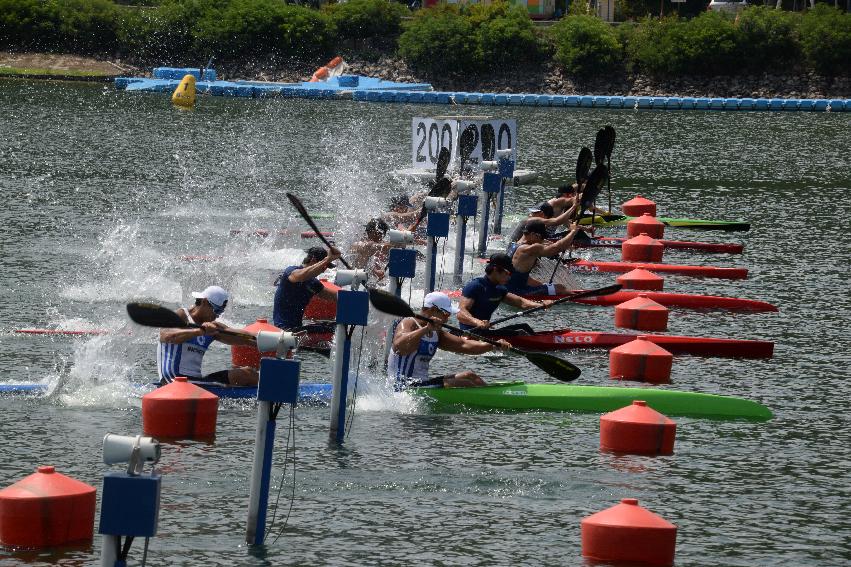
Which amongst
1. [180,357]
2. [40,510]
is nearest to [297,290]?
[180,357]

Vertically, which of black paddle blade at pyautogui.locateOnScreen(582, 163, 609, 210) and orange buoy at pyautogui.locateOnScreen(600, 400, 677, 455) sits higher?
black paddle blade at pyautogui.locateOnScreen(582, 163, 609, 210)

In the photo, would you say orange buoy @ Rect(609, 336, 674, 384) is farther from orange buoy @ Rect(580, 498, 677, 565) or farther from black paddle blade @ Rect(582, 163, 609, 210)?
orange buoy @ Rect(580, 498, 677, 565)

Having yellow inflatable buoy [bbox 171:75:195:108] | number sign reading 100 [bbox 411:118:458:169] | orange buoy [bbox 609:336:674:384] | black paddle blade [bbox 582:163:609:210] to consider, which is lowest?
orange buoy [bbox 609:336:674:384]

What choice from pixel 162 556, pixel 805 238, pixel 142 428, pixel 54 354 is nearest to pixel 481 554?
pixel 162 556

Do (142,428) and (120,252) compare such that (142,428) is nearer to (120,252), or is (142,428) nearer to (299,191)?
(120,252)

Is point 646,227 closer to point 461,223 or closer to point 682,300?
point 682,300

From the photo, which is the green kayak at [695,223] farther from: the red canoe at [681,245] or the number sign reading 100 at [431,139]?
the number sign reading 100 at [431,139]

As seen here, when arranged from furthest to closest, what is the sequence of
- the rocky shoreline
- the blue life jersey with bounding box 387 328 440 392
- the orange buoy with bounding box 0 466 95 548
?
the rocky shoreline
the blue life jersey with bounding box 387 328 440 392
the orange buoy with bounding box 0 466 95 548

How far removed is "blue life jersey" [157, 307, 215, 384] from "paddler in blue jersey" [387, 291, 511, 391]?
197 centimetres

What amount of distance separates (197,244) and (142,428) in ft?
43.7

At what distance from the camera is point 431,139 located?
1131 inches

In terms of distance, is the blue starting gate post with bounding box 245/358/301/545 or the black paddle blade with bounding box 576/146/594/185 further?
the black paddle blade with bounding box 576/146/594/185

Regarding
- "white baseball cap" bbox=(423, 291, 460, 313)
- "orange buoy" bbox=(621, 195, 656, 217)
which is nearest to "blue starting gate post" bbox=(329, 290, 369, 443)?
"white baseball cap" bbox=(423, 291, 460, 313)

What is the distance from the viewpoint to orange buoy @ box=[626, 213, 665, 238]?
29469mm
